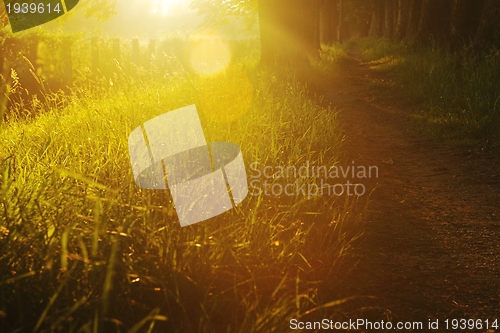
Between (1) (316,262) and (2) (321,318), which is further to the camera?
(1) (316,262)

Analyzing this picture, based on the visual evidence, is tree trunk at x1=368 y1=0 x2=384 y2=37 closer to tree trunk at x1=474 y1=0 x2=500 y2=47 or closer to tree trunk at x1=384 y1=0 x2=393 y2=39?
tree trunk at x1=384 y1=0 x2=393 y2=39

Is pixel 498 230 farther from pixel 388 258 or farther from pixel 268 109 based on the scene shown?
pixel 268 109

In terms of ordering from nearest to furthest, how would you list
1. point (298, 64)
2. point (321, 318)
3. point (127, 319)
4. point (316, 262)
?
point (127, 319) < point (321, 318) < point (316, 262) < point (298, 64)

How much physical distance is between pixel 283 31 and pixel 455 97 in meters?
5.92

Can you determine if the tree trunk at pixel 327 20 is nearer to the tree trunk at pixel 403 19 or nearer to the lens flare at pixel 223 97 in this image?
the tree trunk at pixel 403 19

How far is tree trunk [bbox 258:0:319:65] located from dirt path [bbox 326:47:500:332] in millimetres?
5843

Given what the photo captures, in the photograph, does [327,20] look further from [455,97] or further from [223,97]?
[223,97]

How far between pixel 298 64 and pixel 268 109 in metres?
6.54

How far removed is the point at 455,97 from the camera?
25.6 ft

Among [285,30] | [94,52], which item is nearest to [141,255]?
[285,30]

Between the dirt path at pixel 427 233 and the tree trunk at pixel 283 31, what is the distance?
5843 mm

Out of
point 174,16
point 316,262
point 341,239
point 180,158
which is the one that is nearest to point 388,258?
point 341,239

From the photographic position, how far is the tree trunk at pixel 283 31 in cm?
1261

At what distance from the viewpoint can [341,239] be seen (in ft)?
11.3
